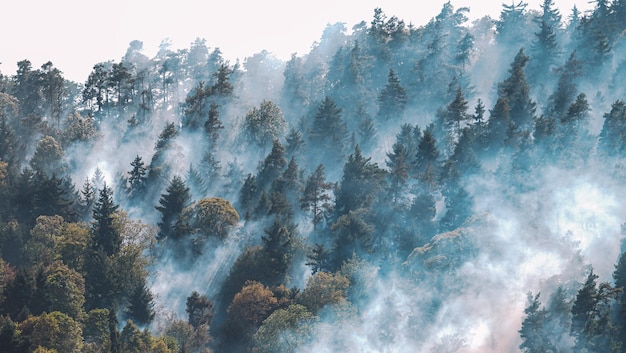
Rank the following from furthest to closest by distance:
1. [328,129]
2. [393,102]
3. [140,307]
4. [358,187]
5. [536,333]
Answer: [393,102] < [328,129] < [358,187] < [140,307] < [536,333]

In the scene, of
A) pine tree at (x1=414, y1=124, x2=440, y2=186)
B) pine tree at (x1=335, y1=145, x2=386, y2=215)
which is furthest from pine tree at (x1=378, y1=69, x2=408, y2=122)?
pine tree at (x1=335, y1=145, x2=386, y2=215)

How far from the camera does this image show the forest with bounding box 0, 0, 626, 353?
309 feet

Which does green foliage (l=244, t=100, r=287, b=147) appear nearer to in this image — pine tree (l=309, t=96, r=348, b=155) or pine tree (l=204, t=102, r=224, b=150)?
pine tree (l=204, t=102, r=224, b=150)

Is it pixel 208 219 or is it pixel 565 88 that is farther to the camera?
pixel 565 88

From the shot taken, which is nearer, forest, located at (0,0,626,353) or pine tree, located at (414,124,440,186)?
forest, located at (0,0,626,353)

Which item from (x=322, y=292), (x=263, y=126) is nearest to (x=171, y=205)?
(x=263, y=126)

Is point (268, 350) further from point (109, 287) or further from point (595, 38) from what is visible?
point (595, 38)

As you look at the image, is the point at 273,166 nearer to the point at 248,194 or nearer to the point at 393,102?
the point at 248,194

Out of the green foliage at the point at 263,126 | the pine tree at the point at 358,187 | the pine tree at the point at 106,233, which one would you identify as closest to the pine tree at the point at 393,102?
the green foliage at the point at 263,126

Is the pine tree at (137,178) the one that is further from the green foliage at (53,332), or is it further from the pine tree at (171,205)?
the green foliage at (53,332)

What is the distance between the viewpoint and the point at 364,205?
372 ft

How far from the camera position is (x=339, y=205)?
116 meters

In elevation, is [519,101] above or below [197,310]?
above

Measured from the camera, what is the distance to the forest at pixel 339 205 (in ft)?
309
